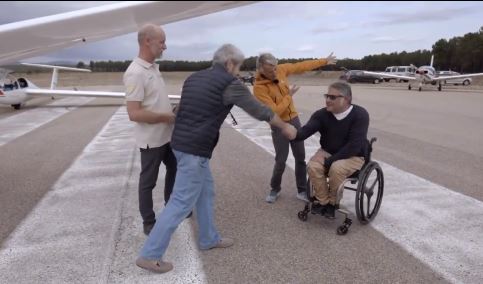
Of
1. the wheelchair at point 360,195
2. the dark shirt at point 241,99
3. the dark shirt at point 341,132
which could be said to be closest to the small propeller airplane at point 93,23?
the dark shirt at point 241,99

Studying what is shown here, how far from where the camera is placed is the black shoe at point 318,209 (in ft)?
12.5

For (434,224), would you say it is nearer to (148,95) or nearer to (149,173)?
(149,173)

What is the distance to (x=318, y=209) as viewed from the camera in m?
3.86

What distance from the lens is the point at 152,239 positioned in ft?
9.71

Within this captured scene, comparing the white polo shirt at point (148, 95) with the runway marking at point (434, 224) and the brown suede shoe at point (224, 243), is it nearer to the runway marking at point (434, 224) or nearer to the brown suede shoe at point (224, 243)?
the brown suede shoe at point (224, 243)

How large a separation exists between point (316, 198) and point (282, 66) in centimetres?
157

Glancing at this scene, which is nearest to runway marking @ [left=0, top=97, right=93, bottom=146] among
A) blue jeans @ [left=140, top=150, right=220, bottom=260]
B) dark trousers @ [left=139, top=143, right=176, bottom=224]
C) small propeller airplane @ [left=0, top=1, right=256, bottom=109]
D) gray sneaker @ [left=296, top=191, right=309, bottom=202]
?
small propeller airplane @ [left=0, top=1, right=256, bottom=109]

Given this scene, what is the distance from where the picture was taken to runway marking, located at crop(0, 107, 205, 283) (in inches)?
118

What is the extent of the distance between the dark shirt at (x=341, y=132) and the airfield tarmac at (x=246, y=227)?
0.72 meters

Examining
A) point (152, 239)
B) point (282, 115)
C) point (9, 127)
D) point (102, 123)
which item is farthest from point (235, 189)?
point (9, 127)

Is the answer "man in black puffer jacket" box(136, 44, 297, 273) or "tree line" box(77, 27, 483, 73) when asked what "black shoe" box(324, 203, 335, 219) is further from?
"tree line" box(77, 27, 483, 73)

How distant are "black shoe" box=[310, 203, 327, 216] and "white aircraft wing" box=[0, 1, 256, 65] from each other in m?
2.02

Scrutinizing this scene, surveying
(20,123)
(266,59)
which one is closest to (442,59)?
(20,123)

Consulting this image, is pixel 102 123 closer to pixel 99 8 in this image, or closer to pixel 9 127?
pixel 9 127
